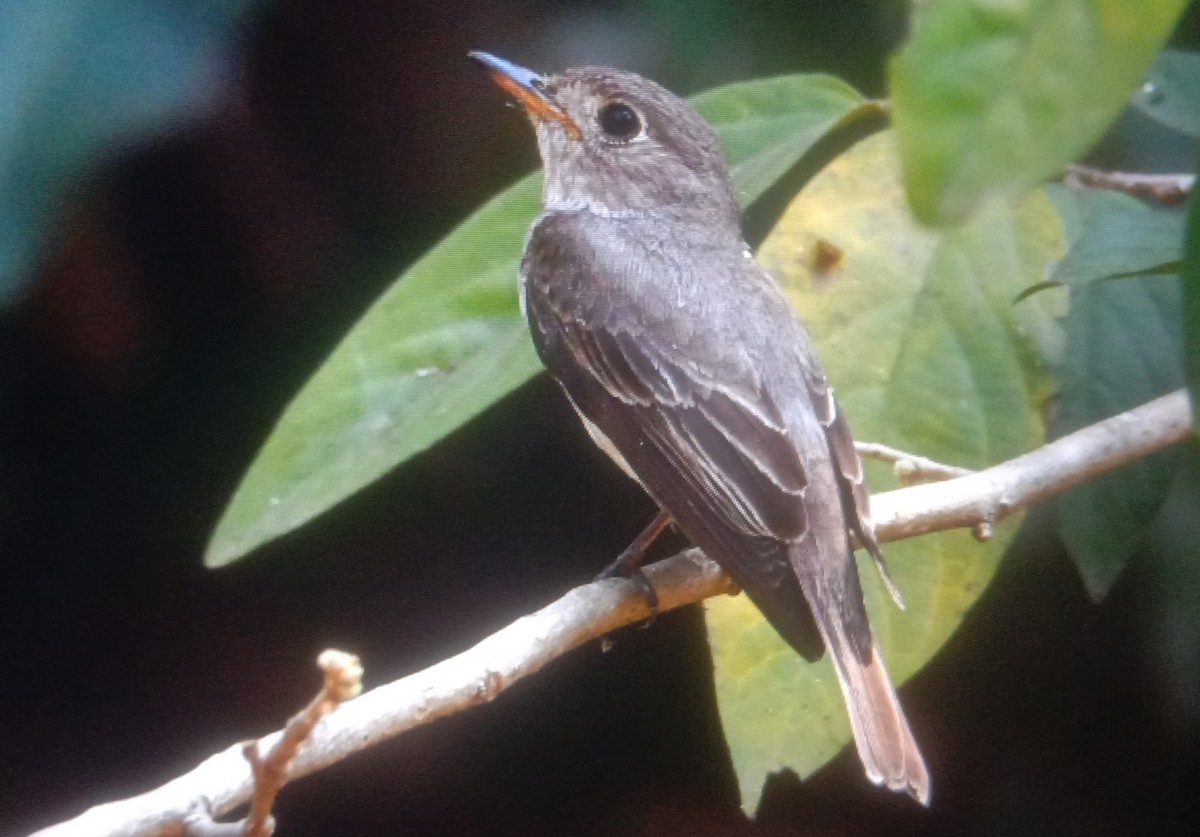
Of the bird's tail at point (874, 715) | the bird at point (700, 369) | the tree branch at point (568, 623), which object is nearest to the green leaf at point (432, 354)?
the bird at point (700, 369)

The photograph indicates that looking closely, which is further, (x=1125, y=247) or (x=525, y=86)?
(x=525, y=86)

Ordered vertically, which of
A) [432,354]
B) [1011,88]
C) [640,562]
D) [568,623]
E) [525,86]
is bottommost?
[640,562]

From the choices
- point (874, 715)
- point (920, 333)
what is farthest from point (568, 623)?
point (920, 333)

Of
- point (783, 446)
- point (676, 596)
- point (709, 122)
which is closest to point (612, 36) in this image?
point (709, 122)

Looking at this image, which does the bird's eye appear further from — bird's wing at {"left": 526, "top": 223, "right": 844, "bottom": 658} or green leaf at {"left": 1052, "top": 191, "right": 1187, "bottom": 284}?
green leaf at {"left": 1052, "top": 191, "right": 1187, "bottom": 284}

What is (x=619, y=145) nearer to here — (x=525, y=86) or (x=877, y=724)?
(x=525, y=86)
